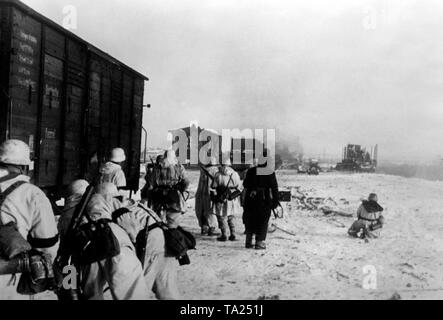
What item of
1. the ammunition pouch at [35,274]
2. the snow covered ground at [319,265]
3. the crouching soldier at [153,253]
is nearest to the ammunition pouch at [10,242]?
the ammunition pouch at [35,274]

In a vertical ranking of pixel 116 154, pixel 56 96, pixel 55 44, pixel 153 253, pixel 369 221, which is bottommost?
pixel 369 221

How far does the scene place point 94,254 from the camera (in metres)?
3.23

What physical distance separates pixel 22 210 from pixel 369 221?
6929 mm

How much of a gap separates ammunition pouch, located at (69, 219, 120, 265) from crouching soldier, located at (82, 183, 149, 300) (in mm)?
75

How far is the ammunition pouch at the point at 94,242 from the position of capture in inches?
126

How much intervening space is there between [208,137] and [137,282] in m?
31.2

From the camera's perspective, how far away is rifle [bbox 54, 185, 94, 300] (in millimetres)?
3414

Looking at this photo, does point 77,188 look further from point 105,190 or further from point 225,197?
point 225,197

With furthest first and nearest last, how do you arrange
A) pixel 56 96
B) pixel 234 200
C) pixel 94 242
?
pixel 234 200 < pixel 56 96 < pixel 94 242

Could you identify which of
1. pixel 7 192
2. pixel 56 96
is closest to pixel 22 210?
pixel 7 192

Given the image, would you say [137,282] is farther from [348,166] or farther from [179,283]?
[348,166]

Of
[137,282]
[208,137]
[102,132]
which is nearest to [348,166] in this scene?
[208,137]

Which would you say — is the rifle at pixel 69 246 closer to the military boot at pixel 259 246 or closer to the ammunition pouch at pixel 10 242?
the ammunition pouch at pixel 10 242

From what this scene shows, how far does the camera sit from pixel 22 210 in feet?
10.2
